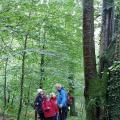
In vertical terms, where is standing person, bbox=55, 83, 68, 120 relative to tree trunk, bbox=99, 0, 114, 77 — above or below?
below

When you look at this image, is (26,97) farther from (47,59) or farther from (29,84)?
(47,59)

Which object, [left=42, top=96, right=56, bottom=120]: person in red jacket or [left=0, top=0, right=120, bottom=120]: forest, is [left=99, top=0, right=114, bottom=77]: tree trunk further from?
[left=42, top=96, right=56, bottom=120]: person in red jacket

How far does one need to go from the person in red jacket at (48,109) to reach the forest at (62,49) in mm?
1850

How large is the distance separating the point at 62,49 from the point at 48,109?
5629 mm

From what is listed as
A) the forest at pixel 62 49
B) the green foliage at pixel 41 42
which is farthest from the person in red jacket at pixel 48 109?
the green foliage at pixel 41 42

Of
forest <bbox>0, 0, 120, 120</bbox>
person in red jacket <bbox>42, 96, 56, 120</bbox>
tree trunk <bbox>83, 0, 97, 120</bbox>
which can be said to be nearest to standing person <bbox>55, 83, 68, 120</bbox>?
person in red jacket <bbox>42, 96, 56, 120</bbox>

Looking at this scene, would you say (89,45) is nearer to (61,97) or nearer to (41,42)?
(61,97)

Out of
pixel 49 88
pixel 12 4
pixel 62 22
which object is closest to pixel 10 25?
pixel 12 4

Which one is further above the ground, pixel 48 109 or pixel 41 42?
pixel 41 42

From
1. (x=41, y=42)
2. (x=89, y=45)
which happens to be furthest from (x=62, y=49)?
(x=89, y=45)

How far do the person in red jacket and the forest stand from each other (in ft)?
6.07

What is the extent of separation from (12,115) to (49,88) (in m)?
3.12

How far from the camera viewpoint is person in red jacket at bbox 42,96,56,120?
1248 cm

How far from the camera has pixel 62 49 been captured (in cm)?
1756
